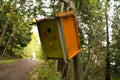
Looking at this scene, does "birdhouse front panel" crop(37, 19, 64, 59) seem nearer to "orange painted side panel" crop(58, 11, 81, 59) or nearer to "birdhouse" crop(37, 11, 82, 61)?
"birdhouse" crop(37, 11, 82, 61)

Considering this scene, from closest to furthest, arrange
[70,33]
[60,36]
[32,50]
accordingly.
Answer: [60,36]
[70,33]
[32,50]

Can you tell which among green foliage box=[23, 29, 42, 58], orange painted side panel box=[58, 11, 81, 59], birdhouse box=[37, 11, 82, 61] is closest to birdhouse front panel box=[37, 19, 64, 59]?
birdhouse box=[37, 11, 82, 61]

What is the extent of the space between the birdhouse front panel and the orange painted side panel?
136 millimetres

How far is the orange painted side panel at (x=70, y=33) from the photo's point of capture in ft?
10.8

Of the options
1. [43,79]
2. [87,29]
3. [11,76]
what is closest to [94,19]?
[87,29]

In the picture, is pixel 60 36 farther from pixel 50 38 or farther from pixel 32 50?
pixel 32 50

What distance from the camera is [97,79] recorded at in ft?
38.3

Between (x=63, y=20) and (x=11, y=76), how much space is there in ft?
34.7

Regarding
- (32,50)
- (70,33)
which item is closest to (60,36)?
(70,33)

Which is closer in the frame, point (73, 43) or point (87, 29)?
point (73, 43)

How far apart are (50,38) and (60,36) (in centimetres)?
30

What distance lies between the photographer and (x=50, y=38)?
11.4 feet

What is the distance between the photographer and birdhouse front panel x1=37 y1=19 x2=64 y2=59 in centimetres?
330

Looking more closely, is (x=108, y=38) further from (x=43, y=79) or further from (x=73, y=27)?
(x=73, y=27)
